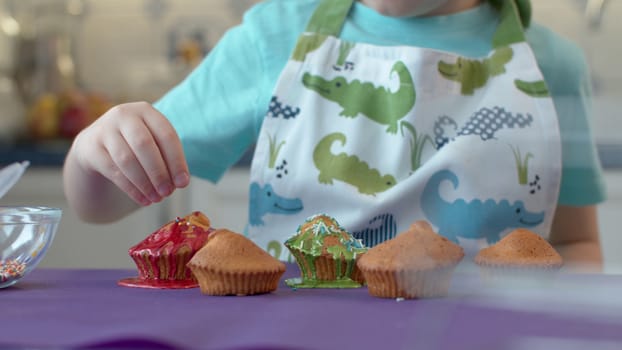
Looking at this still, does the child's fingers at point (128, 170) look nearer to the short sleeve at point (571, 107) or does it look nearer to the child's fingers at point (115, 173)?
the child's fingers at point (115, 173)

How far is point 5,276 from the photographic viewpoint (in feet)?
1.45

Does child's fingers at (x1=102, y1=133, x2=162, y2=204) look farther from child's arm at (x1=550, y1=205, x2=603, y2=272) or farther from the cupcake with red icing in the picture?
child's arm at (x1=550, y1=205, x2=603, y2=272)

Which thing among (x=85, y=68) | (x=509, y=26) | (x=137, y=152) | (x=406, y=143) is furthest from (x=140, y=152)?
(x=85, y=68)

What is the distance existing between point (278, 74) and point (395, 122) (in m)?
0.13

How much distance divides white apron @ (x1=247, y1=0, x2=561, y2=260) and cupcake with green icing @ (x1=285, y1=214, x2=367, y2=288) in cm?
20

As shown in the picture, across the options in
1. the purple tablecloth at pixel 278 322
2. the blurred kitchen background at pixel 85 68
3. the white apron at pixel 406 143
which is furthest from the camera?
the blurred kitchen background at pixel 85 68

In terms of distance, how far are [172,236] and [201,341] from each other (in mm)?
192

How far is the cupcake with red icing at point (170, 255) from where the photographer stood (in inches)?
17.3

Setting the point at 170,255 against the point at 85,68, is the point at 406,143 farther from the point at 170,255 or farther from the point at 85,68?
the point at 85,68

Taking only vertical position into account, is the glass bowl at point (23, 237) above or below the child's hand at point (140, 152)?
below

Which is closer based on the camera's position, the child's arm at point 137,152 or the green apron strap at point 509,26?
the child's arm at point 137,152

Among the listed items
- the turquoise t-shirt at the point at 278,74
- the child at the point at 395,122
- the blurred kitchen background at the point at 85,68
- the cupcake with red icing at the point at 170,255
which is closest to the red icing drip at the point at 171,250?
the cupcake with red icing at the point at 170,255

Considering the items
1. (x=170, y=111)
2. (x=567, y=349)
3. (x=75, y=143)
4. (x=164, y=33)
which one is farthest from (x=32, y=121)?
(x=567, y=349)

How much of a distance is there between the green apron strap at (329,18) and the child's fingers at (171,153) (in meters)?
0.32
